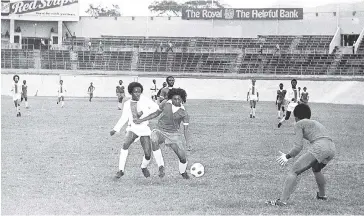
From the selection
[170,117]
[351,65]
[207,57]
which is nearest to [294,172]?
[170,117]

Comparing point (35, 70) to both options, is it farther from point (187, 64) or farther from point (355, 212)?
point (355, 212)

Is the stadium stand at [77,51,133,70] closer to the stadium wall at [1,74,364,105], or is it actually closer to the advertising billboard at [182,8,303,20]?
the stadium wall at [1,74,364,105]

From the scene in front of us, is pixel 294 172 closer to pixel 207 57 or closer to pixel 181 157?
pixel 181 157

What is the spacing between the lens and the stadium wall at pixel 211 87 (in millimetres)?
46922

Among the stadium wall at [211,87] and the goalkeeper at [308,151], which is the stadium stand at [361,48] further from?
the goalkeeper at [308,151]

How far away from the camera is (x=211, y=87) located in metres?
51.5

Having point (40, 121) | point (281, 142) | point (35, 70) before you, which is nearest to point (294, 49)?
point (35, 70)

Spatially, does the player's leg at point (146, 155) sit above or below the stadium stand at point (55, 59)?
below

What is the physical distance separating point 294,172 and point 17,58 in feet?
170

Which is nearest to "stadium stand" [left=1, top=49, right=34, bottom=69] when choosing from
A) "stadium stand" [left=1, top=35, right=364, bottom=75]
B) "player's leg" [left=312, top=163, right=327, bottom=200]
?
"stadium stand" [left=1, top=35, right=364, bottom=75]

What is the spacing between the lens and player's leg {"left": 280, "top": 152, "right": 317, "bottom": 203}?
8.90 metres

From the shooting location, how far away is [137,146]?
1723 centimetres

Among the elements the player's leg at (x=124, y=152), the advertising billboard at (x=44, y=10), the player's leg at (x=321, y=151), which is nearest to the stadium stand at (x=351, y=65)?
the advertising billboard at (x=44, y=10)

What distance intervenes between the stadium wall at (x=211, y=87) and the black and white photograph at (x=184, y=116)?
0.10 meters
